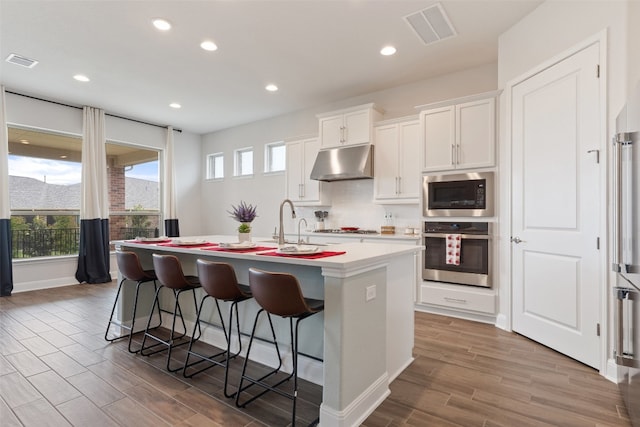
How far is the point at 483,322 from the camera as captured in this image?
3684mm

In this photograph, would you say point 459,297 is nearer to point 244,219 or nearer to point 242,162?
point 244,219

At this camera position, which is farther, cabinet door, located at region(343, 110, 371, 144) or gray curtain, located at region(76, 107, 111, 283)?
gray curtain, located at region(76, 107, 111, 283)

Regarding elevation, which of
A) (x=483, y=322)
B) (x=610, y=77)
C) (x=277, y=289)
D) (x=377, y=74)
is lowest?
(x=483, y=322)

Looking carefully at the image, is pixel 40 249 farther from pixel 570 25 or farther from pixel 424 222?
pixel 570 25

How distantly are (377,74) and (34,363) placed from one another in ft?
15.4

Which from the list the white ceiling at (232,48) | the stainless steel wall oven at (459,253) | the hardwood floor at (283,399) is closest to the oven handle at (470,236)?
the stainless steel wall oven at (459,253)

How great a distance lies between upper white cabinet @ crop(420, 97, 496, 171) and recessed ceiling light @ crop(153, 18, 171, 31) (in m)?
2.96

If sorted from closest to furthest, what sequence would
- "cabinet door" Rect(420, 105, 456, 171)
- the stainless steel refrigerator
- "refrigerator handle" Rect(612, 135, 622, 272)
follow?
1. the stainless steel refrigerator
2. "refrigerator handle" Rect(612, 135, 622, 272)
3. "cabinet door" Rect(420, 105, 456, 171)

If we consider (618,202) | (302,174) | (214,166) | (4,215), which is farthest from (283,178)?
(618,202)

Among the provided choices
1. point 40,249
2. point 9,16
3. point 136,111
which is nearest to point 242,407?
point 9,16

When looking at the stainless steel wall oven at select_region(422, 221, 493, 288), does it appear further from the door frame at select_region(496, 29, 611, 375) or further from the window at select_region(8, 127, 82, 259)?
the window at select_region(8, 127, 82, 259)

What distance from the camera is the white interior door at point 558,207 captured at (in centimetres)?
258

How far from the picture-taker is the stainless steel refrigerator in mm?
1670

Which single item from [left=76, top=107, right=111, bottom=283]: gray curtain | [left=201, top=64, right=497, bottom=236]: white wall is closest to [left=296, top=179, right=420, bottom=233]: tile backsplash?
[left=201, top=64, right=497, bottom=236]: white wall
